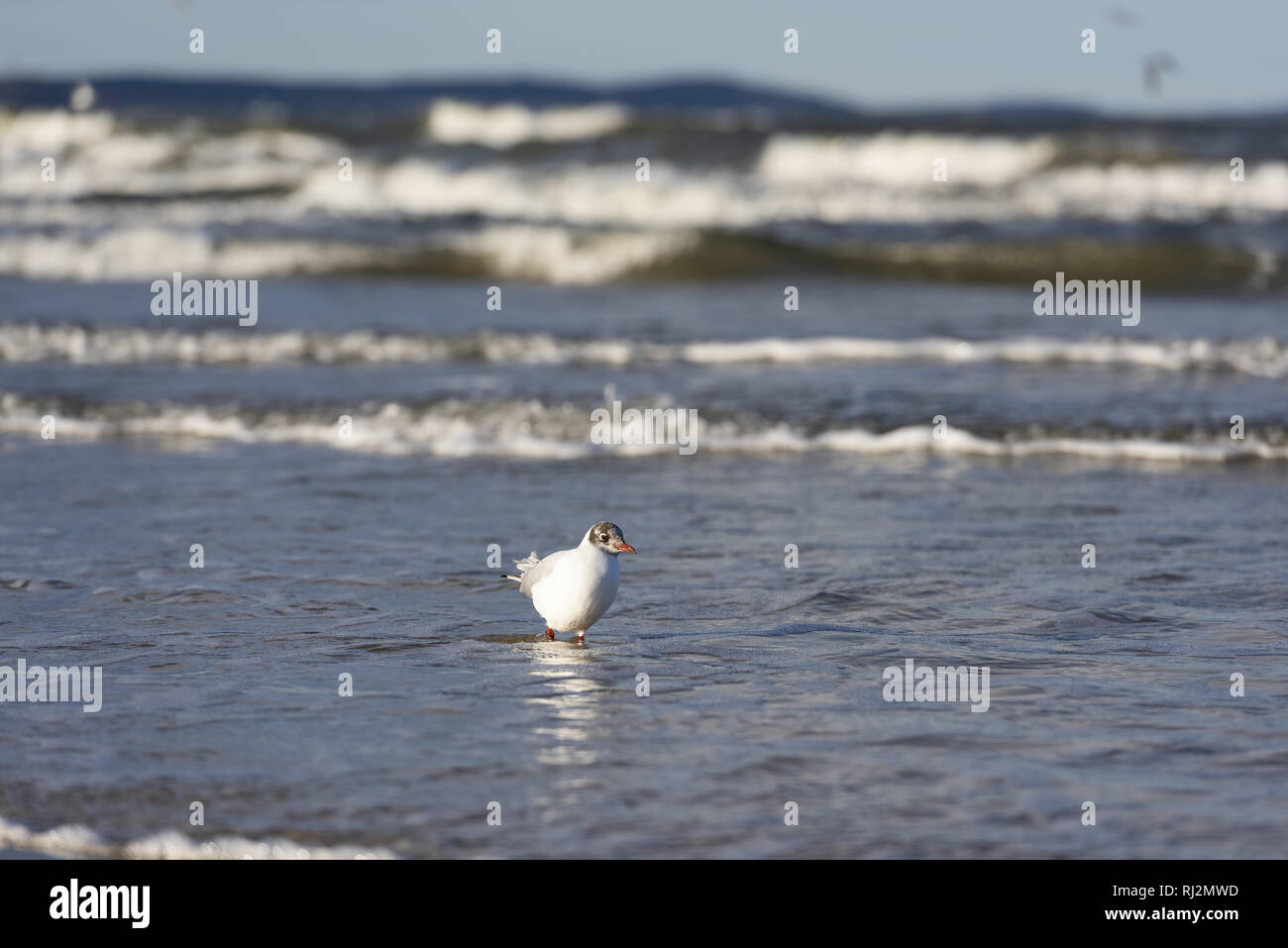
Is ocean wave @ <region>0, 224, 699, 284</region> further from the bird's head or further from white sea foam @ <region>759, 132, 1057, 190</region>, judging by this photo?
the bird's head

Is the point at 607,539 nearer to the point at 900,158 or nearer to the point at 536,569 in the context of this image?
the point at 536,569

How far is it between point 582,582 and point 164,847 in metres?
2.35

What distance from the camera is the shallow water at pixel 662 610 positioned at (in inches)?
213

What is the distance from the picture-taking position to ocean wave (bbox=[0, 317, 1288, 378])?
16.2 meters

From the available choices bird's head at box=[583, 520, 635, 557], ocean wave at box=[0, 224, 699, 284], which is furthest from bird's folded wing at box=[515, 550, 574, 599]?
ocean wave at box=[0, 224, 699, 284]

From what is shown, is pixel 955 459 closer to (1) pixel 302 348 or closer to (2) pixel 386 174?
(1) pixel 302 348

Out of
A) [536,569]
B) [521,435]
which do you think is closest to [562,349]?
[521,435]

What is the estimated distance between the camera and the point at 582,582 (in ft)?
23.2

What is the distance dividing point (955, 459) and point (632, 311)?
413 inches

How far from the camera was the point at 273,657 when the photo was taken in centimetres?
715

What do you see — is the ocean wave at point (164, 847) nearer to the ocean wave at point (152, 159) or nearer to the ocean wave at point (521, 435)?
the ocean wave at point (521, 435)

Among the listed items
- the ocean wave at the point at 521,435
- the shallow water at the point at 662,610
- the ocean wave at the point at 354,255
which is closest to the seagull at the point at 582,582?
the shallow water at the point at 662,610

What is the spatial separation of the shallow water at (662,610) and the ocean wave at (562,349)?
0.36m
